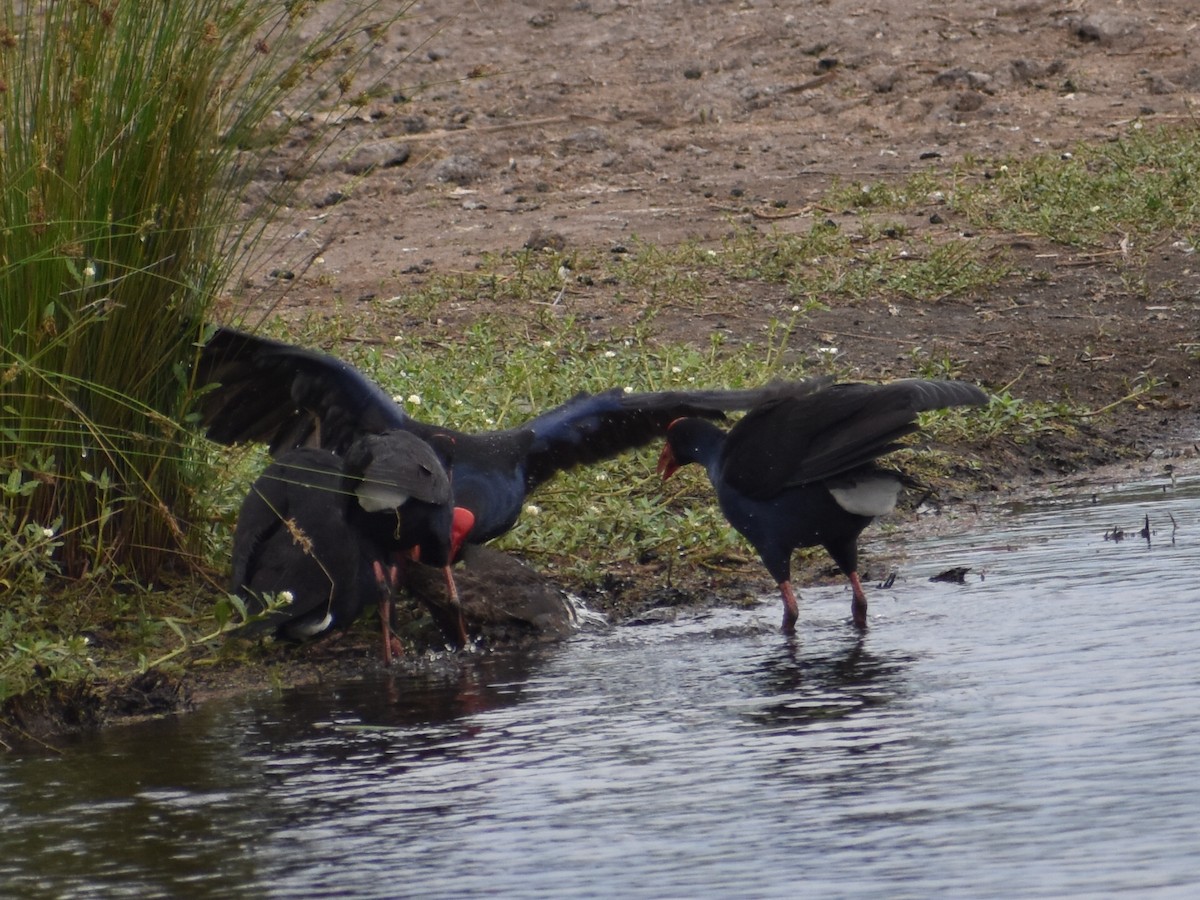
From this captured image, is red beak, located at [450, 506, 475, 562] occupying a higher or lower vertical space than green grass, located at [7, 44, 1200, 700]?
lower

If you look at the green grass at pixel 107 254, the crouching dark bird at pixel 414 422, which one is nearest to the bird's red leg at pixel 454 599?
the crouching dark bird at pixel 414 422

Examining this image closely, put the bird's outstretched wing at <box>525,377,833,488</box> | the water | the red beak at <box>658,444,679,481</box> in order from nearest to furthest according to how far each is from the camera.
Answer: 1. the water
2. the bird's outstretched wing at <box>525,377,833,488</box>
3. the red beak at <box>658,444,679,481</box>

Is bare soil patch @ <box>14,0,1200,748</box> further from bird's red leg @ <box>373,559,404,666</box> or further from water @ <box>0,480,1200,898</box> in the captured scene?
bird's red leg @ <box>373,559,404,666</box>

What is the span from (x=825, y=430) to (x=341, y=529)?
1.51 meters

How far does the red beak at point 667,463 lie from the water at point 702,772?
0.76 metres

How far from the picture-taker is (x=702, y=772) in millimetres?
4430

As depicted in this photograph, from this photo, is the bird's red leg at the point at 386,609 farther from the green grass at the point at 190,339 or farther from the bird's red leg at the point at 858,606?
the bird's red leg at the point at 858,606

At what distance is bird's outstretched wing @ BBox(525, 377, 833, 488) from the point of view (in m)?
6.50

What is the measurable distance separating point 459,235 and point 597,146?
1.89 m

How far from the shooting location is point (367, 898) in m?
3.68

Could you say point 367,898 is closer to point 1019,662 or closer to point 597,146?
point 1019,662

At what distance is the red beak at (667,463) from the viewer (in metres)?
6.75

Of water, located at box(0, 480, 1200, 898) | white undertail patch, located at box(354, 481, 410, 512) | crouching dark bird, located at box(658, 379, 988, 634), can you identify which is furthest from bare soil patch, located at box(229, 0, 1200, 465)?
white undertail patch, located at box(354, 481, 410, 512)

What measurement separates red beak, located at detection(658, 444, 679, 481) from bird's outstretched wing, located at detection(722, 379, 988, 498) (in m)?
0.41
